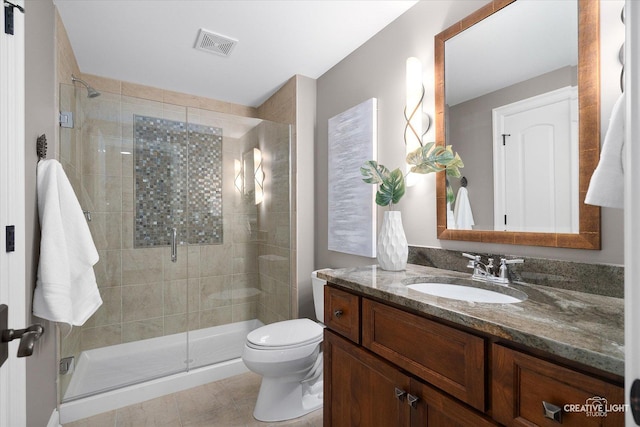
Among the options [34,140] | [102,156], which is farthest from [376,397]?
[102,156]

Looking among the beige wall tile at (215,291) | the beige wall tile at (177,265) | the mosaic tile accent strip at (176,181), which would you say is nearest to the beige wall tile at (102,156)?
the mosaic tile accent strip at (176,181)

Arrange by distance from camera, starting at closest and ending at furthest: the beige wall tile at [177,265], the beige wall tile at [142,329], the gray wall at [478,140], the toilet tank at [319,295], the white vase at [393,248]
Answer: the gray wall at [478,140] < the white vase at [393,248] < the toilet tank at [319,295] < the beige wall tile at [142,329] < the beige wall tile at [177,265]

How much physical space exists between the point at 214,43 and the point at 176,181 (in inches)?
44.0

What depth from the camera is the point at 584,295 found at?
0.98m

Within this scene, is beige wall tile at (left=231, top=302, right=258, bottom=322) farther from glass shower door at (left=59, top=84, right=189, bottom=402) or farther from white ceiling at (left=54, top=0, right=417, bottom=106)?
white ceiling at (left=54, top=0, right=417, bottom=106)

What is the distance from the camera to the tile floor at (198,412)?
1721mm

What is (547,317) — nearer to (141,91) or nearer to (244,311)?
(244,311)

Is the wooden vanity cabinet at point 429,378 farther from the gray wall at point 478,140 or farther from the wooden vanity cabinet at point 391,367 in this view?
the gray wall at point 478,140

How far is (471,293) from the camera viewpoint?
121cm

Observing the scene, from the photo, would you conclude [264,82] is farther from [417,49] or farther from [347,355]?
[347,355]

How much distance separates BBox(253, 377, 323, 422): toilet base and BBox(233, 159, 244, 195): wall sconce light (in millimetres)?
1587

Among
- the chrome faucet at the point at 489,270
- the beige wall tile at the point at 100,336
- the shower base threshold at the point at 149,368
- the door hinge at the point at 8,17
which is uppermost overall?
the door hinge at the point at 8,17

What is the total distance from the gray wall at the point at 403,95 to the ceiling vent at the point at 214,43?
2.63 feet

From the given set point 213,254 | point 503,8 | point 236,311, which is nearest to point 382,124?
point 503,8
